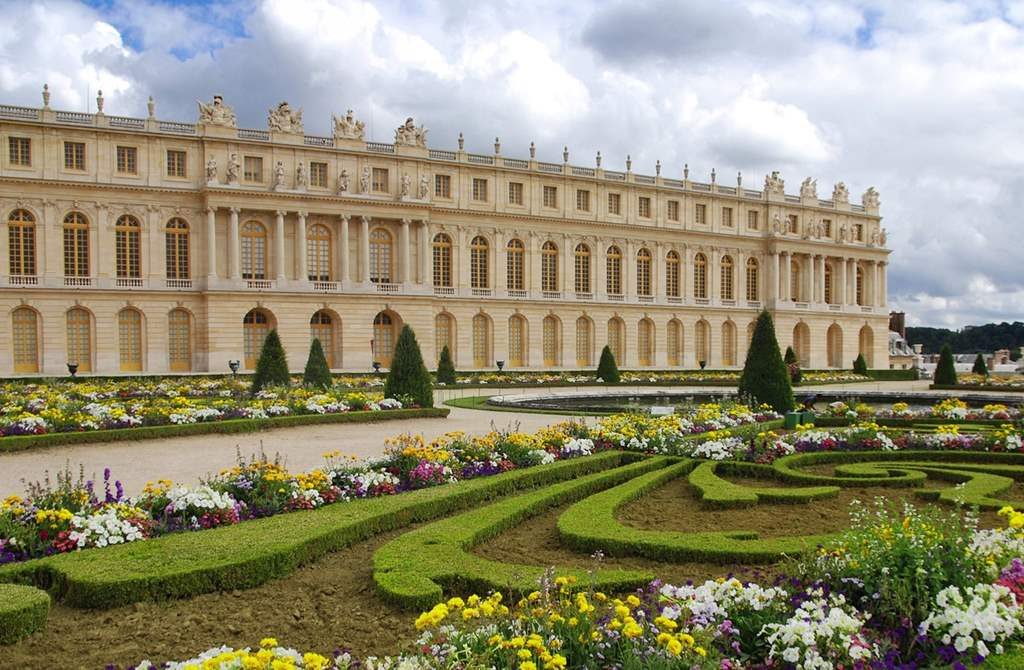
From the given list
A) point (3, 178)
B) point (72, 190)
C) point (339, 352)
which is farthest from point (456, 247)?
point (3, 178)

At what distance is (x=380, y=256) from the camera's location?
4459 cm

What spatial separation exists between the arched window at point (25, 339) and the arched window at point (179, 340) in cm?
598

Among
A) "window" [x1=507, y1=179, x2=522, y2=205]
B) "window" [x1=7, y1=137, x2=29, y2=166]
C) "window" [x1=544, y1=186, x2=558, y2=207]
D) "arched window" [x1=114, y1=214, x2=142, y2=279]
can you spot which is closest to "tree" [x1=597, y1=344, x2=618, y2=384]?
"window" [x1=507, y1=179, x2=522, y2=205]

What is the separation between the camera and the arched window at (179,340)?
40062 millimetres

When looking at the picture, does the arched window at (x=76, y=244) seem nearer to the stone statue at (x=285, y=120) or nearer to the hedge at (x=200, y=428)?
the stone statue at (x=285, y=120)

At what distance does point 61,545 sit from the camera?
6.94m

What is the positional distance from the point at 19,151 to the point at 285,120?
41.8 feet

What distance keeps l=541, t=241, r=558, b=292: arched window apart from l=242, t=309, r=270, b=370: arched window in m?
17.7

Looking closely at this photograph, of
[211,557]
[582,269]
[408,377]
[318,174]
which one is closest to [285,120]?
[318,174]

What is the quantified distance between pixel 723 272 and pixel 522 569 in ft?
172

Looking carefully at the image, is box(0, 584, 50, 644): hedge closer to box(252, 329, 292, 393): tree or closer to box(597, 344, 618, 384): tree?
→ box(252, 329, 292, 393): tree

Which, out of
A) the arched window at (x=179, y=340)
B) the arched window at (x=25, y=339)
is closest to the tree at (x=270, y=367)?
the arched window at (x=179, y=340)

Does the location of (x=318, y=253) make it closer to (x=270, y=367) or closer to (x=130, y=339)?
(x=130, y=339)

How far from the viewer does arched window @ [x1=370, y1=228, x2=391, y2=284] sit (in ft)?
145
